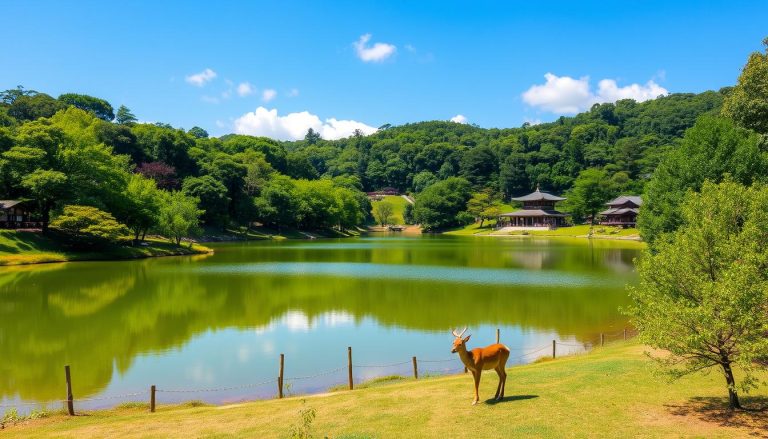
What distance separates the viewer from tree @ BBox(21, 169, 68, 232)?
45.0 m

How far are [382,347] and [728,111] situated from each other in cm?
2370

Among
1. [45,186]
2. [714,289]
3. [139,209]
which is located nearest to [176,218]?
[139,209]

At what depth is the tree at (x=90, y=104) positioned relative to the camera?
383 feet

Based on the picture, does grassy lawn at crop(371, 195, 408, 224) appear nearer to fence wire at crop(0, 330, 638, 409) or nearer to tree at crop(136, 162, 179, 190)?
tree at crop(136, 162, 179, 190)

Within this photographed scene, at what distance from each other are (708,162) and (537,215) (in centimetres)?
7748

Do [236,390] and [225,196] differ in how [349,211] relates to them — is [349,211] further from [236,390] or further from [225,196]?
[236,390]

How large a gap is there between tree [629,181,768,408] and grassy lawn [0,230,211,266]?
48151 millimetres

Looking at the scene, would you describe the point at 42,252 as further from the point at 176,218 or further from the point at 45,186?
the point at 176,218

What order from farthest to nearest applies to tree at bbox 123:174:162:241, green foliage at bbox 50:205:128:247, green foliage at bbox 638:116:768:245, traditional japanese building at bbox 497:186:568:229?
traditional japanese building at bbox 497:186:568:229 → tree at bbox 123:174:162:241 → green foliage at bbox 50:205:128:247 → green foliage at bbox 638:116:768:245

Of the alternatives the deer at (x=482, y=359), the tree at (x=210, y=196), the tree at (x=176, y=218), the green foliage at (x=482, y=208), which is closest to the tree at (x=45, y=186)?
the tree at (x=176, y=218)

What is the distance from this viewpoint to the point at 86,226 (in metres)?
46.2

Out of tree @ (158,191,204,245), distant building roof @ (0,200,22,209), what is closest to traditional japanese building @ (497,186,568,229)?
tree @ (158,191,204,245)

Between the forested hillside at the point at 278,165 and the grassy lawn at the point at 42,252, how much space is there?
3.26m

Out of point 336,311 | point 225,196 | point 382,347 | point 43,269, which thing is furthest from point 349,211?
point 382,347
